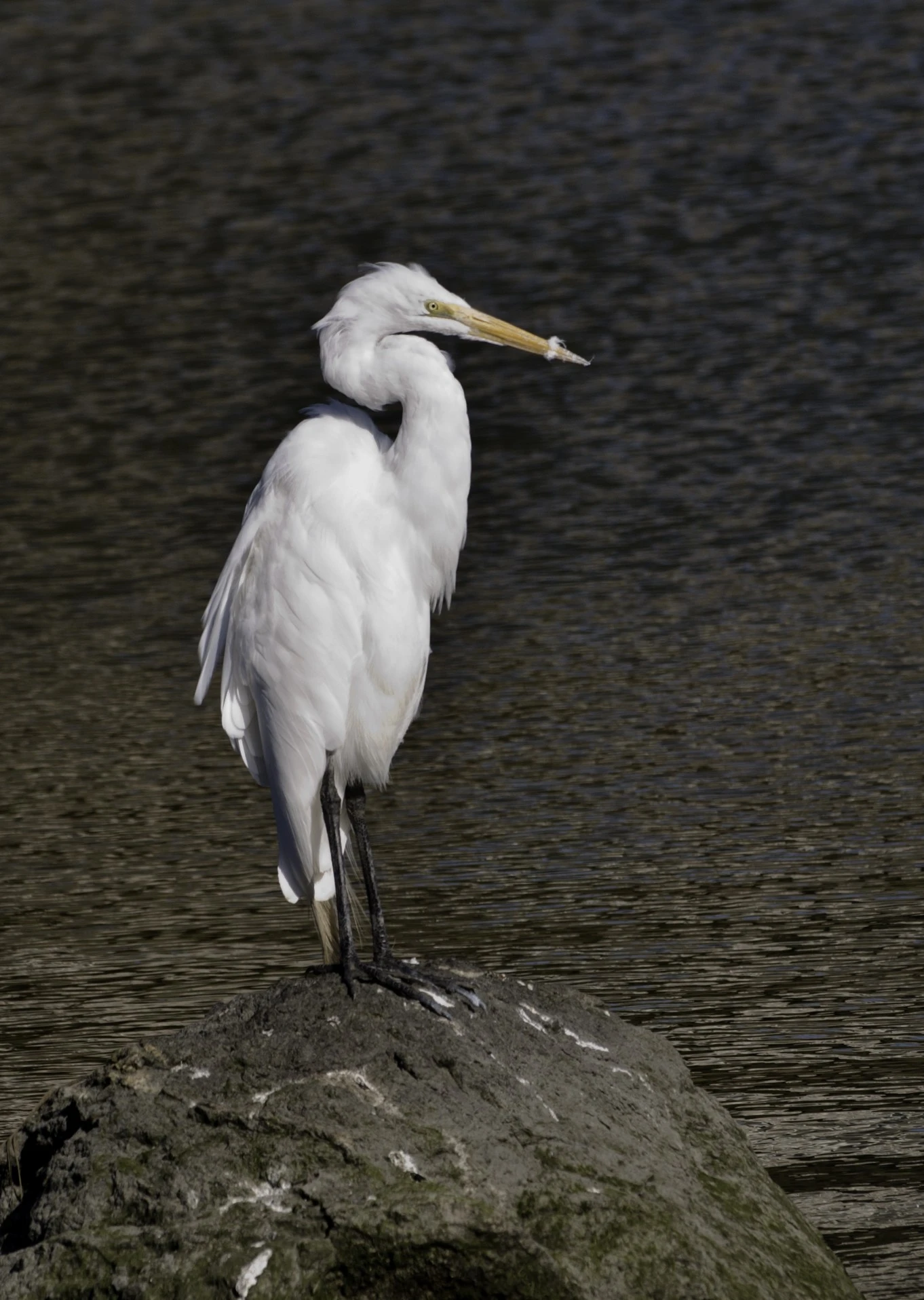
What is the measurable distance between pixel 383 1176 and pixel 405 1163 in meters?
0.06

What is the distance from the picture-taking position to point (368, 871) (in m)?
6.12

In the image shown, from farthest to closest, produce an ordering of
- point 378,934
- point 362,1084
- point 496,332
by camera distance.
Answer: point 496,332 < point 378,934 < point 362,1084

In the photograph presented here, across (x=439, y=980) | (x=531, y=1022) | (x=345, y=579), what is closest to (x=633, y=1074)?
(x=531, y=1022)

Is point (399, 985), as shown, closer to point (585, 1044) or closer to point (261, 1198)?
point (585, 1044)

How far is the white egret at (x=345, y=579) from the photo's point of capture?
6.06 metres

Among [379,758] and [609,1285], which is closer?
[609,1285]

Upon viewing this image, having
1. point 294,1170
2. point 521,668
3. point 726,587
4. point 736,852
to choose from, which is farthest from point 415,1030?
point 726,587

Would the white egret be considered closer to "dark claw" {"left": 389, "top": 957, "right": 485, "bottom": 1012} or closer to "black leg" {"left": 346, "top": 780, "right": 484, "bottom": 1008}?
"black leg" {"left": 346, "top": 780, "right": 484, "bottom": 1008}

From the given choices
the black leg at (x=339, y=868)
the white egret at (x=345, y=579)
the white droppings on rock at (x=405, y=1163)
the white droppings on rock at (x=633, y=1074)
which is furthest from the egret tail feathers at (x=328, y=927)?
the white droppings on rock at (x=405, y=1163)

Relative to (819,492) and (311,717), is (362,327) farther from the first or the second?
(819,492)

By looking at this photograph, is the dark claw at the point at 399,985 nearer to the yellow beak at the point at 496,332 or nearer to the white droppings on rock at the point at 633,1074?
the white droppings on rock at the point at 633,1074

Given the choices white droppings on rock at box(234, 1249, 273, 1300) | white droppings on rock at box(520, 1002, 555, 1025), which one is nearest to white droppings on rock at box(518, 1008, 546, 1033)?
white droppings on rock at box(520, 1002, 555, 1025)

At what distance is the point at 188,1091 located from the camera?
5184 mm

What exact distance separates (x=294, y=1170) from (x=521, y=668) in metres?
5.80
